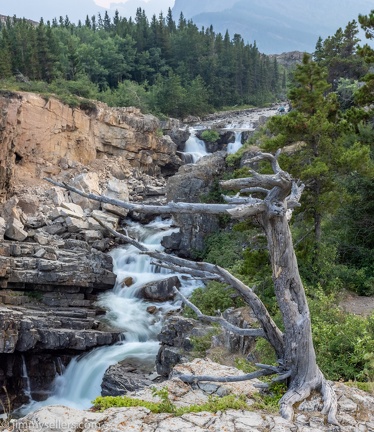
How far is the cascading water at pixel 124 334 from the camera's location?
1406 centimetres

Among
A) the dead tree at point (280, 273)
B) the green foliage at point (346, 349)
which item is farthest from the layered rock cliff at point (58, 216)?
the dead tree at point (280, 273)

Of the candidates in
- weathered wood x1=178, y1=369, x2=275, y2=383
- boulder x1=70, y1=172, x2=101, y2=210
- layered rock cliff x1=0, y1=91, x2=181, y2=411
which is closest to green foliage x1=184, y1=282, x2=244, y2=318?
layered rock cliff x1=0, y1=91, x2=181, y2=411

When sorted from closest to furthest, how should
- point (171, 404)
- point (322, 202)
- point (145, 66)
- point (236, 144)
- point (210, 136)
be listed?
point (171, 404), point (322, 202), point (236, 144), point (210, 136), point (145, 66)

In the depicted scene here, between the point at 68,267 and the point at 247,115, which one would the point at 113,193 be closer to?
the point at 68,267

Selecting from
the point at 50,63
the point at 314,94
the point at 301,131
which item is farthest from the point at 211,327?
the point at 50,63

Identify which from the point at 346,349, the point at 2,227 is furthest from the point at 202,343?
the point at 2,227

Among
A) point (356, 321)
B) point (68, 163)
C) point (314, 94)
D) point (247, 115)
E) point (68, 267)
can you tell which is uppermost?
point (247, 115)

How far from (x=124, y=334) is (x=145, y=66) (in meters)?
43.1

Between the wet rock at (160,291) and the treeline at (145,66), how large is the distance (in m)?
21.0

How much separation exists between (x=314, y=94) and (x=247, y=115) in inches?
1428

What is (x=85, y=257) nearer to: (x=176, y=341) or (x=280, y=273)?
(x=176, y=341)

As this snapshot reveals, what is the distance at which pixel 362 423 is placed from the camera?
4.33 metres

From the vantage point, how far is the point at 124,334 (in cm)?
1623

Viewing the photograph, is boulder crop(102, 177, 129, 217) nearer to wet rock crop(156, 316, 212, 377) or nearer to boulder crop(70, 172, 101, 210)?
boulder crop(70, 172, 101, 210)
